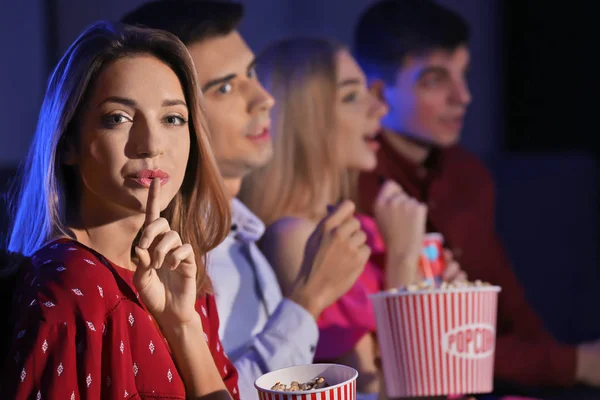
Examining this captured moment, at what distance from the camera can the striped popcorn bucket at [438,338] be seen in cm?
140

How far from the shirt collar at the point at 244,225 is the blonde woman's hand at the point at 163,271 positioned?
448 mm

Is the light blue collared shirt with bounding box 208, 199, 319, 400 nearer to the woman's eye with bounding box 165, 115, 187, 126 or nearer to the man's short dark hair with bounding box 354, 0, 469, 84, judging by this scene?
the woman's eye with bounding box 165, 115, 187, 126

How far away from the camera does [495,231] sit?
8.39ft

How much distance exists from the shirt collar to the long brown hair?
0.33 metres

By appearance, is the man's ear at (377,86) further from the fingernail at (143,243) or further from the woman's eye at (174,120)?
the fingernail at (143,243)

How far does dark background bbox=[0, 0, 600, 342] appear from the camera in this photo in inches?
77.4

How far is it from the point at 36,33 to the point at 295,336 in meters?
1.02

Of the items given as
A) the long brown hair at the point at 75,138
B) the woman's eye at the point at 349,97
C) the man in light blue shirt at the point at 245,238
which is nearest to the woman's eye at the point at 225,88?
the man in light blue shirt at the point at 245,238

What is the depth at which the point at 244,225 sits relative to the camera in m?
1.58

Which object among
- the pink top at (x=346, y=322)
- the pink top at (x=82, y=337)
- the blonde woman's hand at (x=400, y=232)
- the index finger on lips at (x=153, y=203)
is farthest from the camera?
the blonde woman's hand at (x=400, y=232)

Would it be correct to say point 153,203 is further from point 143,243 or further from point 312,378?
point 312,378

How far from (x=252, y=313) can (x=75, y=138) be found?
55 centimetres

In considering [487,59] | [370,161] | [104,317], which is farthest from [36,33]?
[487,59]

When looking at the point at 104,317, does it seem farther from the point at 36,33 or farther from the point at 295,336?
the point at 36,33
